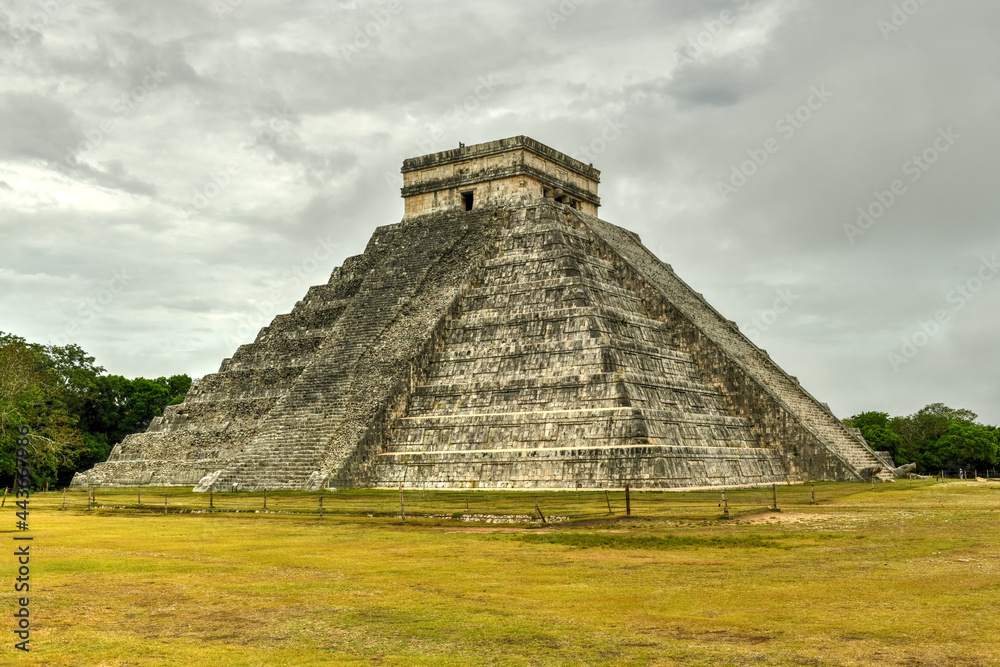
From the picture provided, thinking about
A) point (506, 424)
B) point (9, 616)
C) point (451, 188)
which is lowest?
point (9, 616)

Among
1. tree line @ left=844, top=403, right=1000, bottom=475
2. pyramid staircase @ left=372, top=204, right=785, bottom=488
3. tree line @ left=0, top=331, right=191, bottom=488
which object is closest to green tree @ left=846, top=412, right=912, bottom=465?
tree line @ left=844, top=403, right=1000, bottom=475

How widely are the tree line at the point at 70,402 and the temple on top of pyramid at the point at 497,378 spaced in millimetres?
3162

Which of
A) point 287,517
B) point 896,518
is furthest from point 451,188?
point 896,518

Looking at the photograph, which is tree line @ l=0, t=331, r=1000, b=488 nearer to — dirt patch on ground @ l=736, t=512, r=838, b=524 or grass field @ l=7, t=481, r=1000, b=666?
grass field @ l=7, t=481, r=1000, b=666

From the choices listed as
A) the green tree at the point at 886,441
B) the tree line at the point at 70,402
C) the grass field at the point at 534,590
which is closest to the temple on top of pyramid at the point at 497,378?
the tree line at the point at 70,402

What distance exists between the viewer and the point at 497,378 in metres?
28.9

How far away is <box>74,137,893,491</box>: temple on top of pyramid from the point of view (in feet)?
86.5

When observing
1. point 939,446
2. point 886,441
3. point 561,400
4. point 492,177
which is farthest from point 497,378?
point 939,446

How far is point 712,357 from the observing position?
102 ft

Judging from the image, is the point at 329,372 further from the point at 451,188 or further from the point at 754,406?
the point at 754,406

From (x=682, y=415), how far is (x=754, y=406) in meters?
3.97

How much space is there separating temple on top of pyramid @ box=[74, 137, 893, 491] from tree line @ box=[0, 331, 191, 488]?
124 inches

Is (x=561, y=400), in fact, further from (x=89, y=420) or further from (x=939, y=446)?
(x=939, y=446)

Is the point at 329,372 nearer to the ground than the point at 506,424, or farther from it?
farther from it
